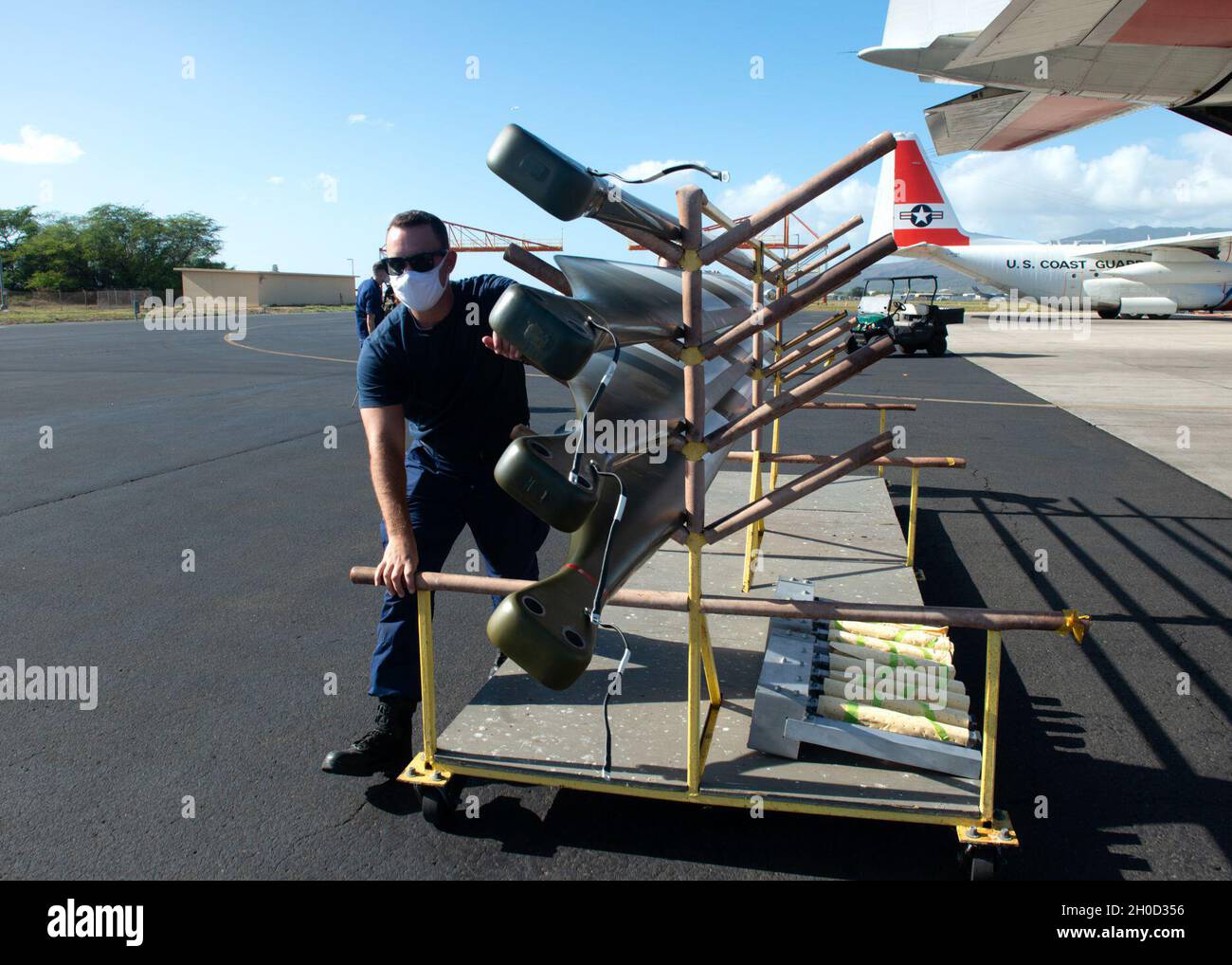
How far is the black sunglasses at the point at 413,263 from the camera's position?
321 centimetres

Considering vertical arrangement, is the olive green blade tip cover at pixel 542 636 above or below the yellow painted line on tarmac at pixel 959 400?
below

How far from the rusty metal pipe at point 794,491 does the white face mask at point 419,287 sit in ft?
4.68

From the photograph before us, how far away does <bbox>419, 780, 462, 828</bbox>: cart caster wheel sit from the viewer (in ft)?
9.93

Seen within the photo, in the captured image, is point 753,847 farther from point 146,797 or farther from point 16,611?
point 16,611

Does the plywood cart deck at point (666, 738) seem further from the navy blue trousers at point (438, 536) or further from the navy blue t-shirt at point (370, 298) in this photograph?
the navy blue t-shirt at point (370, 298)

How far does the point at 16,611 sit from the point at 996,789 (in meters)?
5.59

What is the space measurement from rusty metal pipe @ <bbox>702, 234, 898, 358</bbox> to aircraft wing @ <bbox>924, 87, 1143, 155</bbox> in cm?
611

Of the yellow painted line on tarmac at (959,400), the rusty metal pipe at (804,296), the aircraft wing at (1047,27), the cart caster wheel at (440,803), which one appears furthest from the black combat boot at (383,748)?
the yellow painted line on tarmac at (959,400)

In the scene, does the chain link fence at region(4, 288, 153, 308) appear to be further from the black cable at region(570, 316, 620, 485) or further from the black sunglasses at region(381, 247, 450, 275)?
the black cable at region(570, 316, 620, 485)

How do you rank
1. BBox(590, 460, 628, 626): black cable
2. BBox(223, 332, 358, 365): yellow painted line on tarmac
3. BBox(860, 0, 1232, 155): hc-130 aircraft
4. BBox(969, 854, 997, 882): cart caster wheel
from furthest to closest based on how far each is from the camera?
1. BBox(223, 332, 358, 365): yellow painted line on tarmac
2. BBox(860, 0, 1232, 155): hc-130 aircraft
3. BBox(969, 854, 997, 882): cart caster wheel
4. BBox(590, 460, 628, 626): black cable

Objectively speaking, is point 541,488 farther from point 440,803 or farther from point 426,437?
point 426,437

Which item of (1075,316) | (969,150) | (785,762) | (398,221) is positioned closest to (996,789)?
(785,762)

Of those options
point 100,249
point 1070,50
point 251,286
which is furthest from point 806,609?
point 100,249

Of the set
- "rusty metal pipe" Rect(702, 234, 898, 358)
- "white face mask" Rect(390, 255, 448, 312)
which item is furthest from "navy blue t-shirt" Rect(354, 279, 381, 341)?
"rusty metal pipe" Rect(702, 234, 898, 358)
